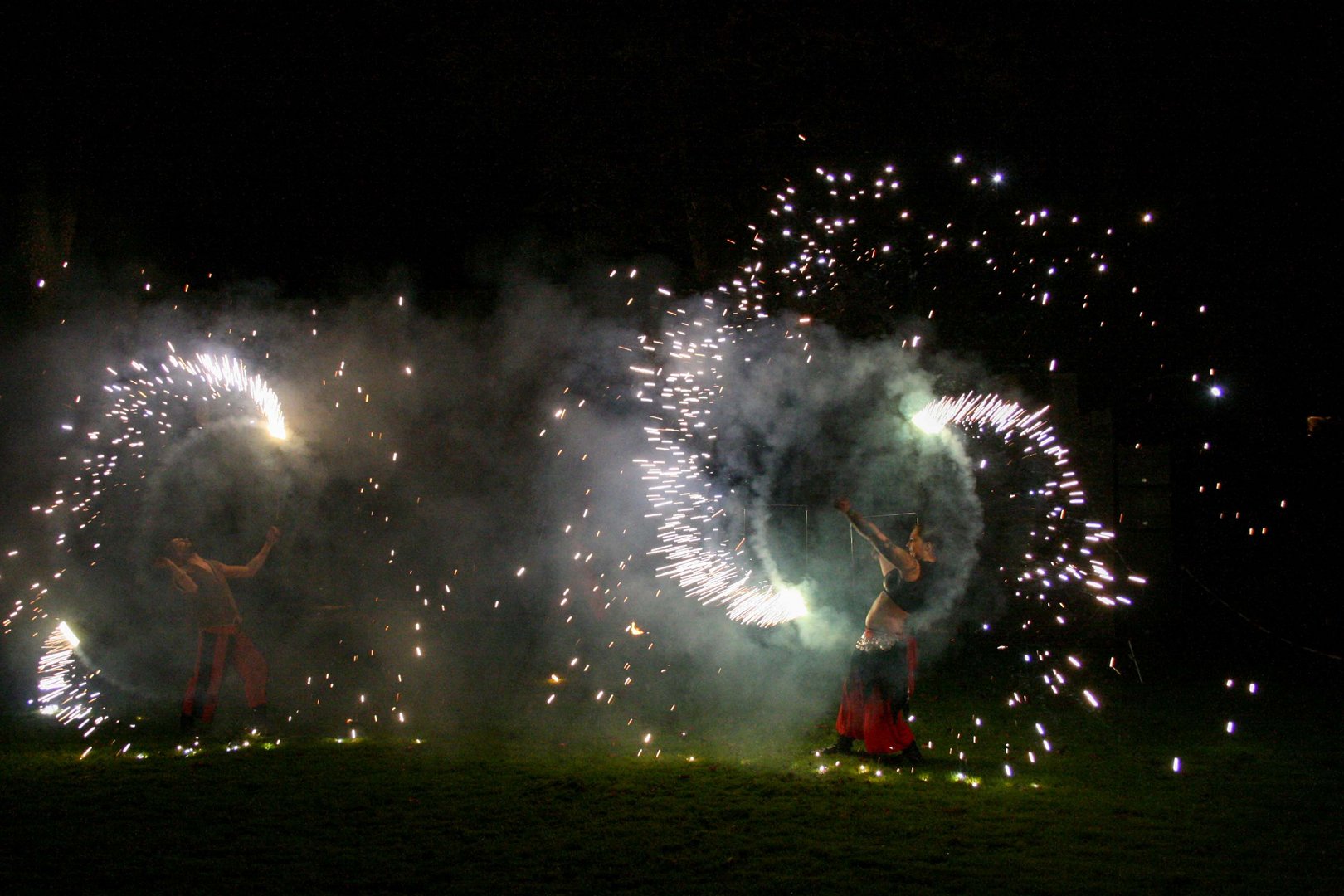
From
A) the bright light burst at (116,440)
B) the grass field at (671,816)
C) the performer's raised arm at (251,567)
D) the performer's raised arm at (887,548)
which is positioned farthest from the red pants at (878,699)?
the bright light burst at (116,440)

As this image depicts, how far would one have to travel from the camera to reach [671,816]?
4.12 m

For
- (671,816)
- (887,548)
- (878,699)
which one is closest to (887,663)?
(878,699)

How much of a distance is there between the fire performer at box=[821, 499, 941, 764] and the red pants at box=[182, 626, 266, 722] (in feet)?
11.8

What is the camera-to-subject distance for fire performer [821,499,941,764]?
203 inches

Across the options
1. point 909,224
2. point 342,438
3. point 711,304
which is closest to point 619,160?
point 711,304

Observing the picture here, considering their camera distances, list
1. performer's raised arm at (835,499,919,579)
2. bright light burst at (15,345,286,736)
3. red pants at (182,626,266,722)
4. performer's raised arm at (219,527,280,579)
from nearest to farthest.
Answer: performer's raised arm at (835,499,919,579) → red pants at (182,626,266,722) → performer's raised arm at (219,527,280,579) → bright light burst at (15,345,286,736)

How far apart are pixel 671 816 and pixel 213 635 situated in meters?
3.54

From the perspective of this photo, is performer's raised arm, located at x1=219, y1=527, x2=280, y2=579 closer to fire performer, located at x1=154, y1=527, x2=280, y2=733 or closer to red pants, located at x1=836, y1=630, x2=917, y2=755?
fire performer, located at x1=154, y1=527, x2=280, y2=733

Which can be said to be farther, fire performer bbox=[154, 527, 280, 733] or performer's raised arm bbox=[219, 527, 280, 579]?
performer's raised arm bbox=[219, 527, 280, 579]

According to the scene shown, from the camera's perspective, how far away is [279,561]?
32.5 ft

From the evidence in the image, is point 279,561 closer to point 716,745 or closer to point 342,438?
point 342,438

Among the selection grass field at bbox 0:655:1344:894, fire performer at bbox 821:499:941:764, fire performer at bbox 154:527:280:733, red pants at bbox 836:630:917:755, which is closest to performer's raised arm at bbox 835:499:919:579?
fire performer at bbox 821:499:941:764

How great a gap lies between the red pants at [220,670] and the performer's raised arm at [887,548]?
148 inches

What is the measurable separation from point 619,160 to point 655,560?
4.45 meters
